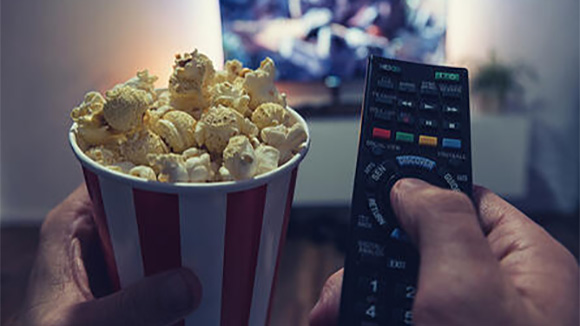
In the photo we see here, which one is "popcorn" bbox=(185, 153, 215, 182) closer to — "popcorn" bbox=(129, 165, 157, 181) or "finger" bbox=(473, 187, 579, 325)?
"popcorn" bbox=(129, 165, 157, 181)

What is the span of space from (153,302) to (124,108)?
0.55 feet

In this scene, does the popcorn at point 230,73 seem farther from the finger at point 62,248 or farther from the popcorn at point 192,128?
the finger at point 62,248

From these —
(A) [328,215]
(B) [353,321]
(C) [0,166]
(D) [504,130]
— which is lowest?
(A) [328,215]

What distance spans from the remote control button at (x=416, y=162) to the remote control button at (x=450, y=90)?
71 mm

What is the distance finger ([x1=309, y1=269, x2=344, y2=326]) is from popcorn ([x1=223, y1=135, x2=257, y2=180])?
157 mm

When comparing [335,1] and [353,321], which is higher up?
[335,1]

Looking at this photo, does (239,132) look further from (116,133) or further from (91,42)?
(91,42)

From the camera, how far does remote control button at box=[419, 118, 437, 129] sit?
48cm

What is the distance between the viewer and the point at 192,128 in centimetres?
43

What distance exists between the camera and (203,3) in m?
0.54

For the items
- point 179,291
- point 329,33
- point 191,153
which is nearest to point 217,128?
point 191,153

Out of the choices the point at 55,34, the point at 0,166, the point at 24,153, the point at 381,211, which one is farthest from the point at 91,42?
the point at 0,166

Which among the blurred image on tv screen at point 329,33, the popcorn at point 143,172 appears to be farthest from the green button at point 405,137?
the blurred image on tv screen at point 329,33

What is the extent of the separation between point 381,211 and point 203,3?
0.91 feet
